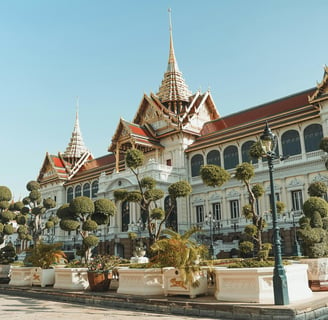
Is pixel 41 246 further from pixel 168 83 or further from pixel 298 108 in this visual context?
pixel 168 83

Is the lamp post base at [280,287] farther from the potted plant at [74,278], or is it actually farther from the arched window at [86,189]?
the arched window at [86,189]

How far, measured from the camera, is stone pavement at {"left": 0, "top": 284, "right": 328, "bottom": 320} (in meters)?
8.65

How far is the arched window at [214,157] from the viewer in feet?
113

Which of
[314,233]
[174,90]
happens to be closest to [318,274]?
[314,233]

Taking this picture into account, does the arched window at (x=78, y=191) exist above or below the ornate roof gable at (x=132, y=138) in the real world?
below

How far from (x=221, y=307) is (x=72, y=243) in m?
37.2

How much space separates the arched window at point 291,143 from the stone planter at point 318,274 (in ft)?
61.8

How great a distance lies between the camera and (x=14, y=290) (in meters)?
16.5

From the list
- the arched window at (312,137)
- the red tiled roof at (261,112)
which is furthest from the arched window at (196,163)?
the arched window at (312,137)

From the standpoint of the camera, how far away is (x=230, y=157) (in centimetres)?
3366

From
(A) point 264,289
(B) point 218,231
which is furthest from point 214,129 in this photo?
(A) point 264,289

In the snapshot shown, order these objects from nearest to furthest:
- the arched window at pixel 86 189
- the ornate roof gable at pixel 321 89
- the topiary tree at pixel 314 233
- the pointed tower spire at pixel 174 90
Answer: the topiary tree at pixel 314 233 < the ornate roof gable at pixel 321 89 < the pointed tower spire at pixel 174 90 < the arched window at pixel 86 189

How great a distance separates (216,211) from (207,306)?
80.5 feet

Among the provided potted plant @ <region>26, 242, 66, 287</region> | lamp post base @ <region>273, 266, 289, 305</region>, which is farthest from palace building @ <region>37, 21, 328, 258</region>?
lamp post base @ <region>273, 266, 289, 305</region>
